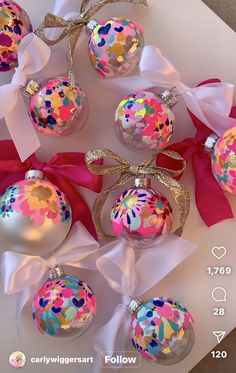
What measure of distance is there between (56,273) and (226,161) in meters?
0.35

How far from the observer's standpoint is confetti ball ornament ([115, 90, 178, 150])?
0.92m

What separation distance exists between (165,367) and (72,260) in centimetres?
24

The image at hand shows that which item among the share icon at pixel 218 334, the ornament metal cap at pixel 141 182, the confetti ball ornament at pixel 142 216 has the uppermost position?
the ornament metal cap at pixel 141 182

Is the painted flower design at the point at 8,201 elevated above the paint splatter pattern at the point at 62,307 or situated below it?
above

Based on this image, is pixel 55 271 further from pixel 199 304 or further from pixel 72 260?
pixel 199 304

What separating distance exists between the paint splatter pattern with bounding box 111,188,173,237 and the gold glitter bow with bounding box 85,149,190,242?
3 cm

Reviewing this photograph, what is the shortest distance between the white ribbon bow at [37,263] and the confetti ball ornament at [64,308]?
4 cm

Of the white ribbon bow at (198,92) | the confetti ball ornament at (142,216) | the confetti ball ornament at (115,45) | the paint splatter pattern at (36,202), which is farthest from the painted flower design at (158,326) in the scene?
the confetti ball ornament at (115,45)

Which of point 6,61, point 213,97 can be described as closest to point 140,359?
point 213,97

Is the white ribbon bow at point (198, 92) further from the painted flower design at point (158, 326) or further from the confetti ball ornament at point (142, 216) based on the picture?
the painted flower design at point (158, 326)

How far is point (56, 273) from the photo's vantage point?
951 mm

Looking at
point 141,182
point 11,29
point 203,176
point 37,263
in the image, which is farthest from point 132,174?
point 11,29

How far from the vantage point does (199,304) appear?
0.95 metres

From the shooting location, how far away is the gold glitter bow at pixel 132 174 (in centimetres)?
92
